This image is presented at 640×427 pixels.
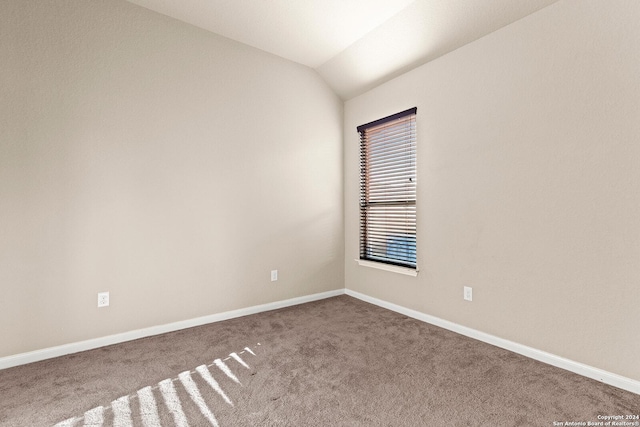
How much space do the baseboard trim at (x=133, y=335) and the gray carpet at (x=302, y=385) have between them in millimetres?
64

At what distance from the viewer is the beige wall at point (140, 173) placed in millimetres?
2203

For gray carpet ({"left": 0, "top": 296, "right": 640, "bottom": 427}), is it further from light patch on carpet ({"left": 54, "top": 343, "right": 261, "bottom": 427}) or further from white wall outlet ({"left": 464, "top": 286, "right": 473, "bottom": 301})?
white wall outlet ({"left": 464, "top": 286, "right": 473, "bottom": 301})

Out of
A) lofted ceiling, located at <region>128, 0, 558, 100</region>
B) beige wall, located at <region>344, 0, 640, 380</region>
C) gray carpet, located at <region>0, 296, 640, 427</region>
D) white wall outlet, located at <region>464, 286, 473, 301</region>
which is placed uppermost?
lofted ceiling, located at <region>128, 0, 558, 100</region>

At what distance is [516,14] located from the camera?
89.2 inches

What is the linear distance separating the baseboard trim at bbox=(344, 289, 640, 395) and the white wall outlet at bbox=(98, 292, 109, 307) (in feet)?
8.73

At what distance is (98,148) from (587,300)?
3684 mm

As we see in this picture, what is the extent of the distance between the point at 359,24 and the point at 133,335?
337 centimetres

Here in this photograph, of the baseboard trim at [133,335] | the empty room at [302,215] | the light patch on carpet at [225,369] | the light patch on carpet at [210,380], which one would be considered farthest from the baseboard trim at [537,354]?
the light patch on carpet at [210,380]

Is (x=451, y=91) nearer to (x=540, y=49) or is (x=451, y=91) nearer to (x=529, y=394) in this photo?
(x=540, y=49)

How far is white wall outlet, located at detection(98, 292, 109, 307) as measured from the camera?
2457mm

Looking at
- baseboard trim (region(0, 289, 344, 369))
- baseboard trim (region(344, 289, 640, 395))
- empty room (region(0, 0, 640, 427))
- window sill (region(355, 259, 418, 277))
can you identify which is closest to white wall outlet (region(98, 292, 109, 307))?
empty room (region(0, 0, 640, 427))

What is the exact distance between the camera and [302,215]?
11.9ft

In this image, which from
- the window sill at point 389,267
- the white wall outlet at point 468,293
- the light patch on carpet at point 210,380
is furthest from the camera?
the window sill at point 389,267

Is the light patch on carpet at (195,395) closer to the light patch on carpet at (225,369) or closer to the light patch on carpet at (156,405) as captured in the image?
the light patch on carpet at (156,405)
